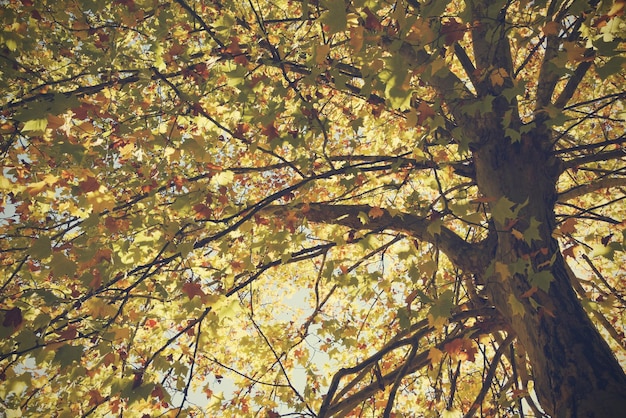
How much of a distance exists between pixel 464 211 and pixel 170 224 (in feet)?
7.74

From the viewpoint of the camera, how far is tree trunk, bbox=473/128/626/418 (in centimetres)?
247

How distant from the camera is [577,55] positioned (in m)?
3.07

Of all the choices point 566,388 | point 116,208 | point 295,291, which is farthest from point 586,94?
point 116,208

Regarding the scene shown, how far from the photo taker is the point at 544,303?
9.21 ft

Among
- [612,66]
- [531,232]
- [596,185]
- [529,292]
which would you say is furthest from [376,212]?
[596,185]

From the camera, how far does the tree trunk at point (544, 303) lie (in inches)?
97.4

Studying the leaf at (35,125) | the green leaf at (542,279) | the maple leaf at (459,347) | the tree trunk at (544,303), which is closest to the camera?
the tree trunk at (544,303)

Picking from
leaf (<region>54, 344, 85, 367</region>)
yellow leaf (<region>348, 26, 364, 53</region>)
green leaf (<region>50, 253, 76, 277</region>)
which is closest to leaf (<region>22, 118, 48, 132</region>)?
green leaf (<region>50, 253, 76, 277</region>)

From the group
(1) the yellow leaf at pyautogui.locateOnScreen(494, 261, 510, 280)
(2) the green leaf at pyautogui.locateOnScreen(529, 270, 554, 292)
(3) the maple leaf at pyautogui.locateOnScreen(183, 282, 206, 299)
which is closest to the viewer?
(2) the green leaf at pyautogui.locateOnScreen(529, 270, 554, 292)

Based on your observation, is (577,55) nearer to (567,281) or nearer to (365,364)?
(567,281)

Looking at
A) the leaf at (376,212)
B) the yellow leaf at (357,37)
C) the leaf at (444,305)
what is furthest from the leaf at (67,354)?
the yellow leaf at (357,37)

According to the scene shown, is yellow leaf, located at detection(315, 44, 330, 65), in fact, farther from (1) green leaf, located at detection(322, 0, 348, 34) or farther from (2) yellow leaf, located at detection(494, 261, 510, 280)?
(2) yellow leaf, located at detection(494, 261, 510, 280)

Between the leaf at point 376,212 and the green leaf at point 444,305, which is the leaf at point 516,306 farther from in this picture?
the leaf at point 376,212

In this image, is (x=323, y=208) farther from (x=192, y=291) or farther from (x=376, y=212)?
(x=192, y=291)
